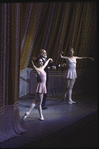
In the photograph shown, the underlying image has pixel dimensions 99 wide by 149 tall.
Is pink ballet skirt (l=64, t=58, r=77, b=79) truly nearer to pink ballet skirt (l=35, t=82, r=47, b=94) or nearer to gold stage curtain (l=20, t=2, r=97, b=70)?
gold stage curtain (l=20, t=2, r=97, b=70)

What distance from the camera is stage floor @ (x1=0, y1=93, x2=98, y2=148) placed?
2915mm

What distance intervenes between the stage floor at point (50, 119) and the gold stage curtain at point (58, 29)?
1.68 m

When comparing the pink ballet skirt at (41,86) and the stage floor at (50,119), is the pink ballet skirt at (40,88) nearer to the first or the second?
the pink ballet skirt at (41,86)

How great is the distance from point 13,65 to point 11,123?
33.7 inches

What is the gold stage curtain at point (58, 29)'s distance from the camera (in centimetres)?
574

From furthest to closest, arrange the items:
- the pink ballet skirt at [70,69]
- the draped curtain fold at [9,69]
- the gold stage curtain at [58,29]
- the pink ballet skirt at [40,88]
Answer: the gold stage curtain at [58,29] < the pink ballet skirt at [70,69] < the pink ballet skirt at [40,88] < the draped curtain fold at [9,69]

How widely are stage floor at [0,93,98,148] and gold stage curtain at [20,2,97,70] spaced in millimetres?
1679

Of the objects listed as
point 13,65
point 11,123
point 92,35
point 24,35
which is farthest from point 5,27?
point 92,35

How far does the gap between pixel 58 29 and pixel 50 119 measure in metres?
3.45

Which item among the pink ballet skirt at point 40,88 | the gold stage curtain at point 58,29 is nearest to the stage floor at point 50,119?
the pink ballet skirt at point 40,88

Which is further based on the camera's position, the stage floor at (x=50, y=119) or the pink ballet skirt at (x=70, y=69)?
the pink ballet skirt at (x=70, y=69)

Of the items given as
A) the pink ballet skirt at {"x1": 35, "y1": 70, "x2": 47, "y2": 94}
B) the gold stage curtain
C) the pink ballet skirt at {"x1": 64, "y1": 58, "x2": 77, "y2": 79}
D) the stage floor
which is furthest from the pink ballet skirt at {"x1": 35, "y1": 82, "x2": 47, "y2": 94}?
the gold stage curtain

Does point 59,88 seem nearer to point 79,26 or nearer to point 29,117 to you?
point 79,26

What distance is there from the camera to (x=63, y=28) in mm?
6535
